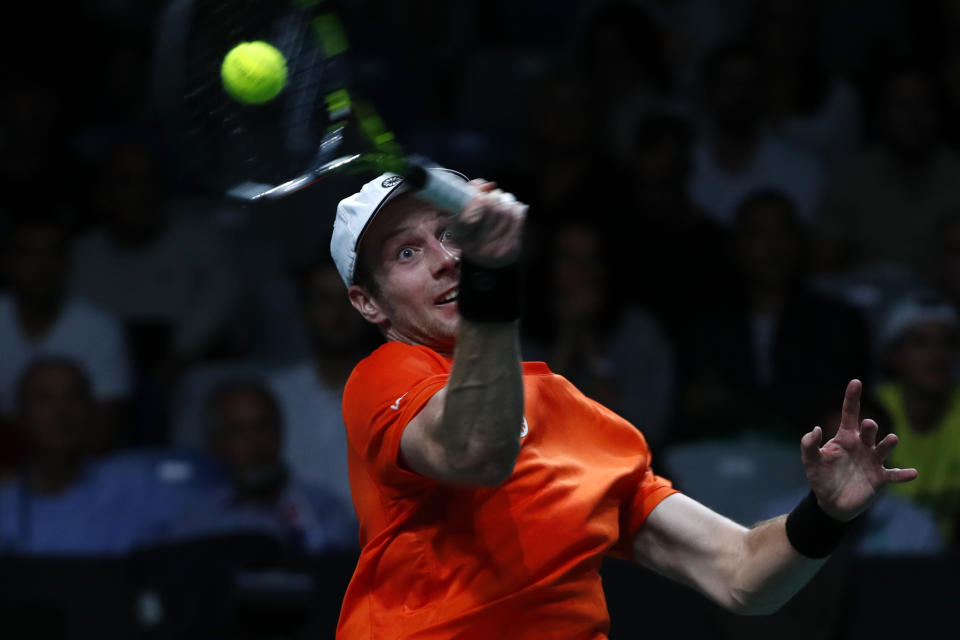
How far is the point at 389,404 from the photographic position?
93.0 inches

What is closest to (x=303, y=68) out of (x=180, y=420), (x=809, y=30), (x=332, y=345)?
(x=332, y=345)

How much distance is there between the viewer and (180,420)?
6.30 metres

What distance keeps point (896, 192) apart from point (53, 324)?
12.8 feet

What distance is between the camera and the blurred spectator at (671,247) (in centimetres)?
645

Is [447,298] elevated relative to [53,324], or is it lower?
elevated

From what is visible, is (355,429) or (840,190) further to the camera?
(840,190)

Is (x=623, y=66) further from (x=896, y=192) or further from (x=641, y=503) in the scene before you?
(x=641, y=503)

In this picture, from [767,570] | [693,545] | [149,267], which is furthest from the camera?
[149,267]

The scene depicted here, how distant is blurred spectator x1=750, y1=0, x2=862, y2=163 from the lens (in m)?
7.45

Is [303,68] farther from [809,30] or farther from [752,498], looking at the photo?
[809,30]

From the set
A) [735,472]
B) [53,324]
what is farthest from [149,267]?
[735,472]

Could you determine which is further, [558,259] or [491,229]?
[558,259]

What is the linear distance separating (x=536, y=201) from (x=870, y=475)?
14.1 feet

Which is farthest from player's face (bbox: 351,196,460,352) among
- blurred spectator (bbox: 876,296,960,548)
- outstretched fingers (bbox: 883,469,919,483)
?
blurred spectator (bbox: 876,296,960,548)
